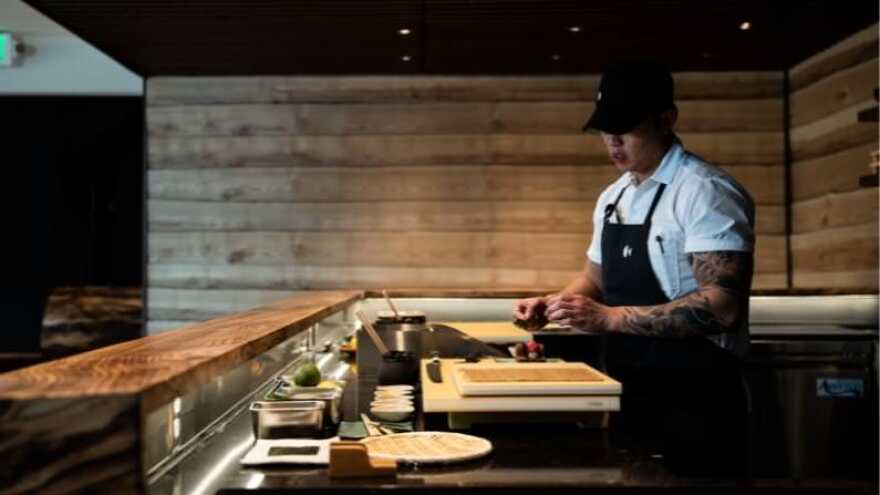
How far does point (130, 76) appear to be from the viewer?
6.46 m

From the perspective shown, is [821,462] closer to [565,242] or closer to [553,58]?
[565,242]

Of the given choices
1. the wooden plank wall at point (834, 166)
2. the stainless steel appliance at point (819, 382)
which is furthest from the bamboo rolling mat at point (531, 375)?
the wooden plank wall at point (834, 166)

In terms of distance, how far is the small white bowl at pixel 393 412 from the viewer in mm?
1703

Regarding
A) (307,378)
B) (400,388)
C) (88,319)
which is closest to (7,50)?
(88,319)

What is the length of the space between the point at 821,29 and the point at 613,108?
11.4 feet

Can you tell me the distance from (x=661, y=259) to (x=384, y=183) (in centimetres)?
395

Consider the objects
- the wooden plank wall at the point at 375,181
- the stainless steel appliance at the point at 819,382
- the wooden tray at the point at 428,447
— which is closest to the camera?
the wooden tray at the point at 428,447

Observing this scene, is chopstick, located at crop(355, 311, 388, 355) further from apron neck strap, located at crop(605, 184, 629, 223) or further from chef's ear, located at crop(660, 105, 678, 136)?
chef's ear, located at crop(660, 105, 678, 136)

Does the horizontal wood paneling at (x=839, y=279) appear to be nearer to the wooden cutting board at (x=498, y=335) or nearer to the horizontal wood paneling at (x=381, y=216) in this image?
the horizontal wood paneling at (x=381, y=216)

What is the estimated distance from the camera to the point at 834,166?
5078 millimetres

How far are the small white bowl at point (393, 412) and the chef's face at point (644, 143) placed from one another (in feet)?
2.85

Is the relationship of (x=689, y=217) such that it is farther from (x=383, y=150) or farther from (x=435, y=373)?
(x=383, y=150)

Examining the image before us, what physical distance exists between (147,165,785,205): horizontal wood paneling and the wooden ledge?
4.07m

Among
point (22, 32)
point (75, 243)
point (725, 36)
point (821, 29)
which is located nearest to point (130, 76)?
point (22, 32)
